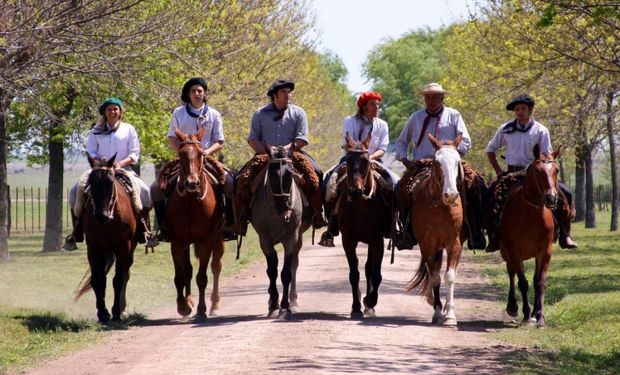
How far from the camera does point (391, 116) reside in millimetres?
86625

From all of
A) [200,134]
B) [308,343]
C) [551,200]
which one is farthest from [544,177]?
[200,134]

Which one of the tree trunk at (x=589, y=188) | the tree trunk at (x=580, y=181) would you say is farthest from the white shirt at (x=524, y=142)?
the tree trunk at (x=589, y=188)

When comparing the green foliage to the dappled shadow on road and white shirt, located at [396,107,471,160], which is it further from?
the dappled shadow on road

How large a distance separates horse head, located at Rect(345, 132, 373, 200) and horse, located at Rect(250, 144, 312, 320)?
2.50 ft

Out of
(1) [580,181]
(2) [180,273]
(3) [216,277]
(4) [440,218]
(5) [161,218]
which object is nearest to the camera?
(4) [440,218]

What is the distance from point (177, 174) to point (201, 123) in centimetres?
98

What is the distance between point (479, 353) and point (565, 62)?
12.2 m

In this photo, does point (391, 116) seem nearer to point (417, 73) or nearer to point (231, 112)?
point (417, 73)

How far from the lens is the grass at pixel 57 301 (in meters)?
13.2

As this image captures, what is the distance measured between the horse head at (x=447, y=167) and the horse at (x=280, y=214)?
1927mm

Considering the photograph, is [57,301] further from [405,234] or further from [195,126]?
[405,234]

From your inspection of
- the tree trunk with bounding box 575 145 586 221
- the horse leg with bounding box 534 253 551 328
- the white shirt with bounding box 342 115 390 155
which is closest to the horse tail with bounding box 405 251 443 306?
the horse leg with bounding box 534 253 551 328

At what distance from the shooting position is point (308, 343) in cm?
1240

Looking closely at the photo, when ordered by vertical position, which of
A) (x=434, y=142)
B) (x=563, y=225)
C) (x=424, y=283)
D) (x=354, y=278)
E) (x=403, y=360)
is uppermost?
(x=434, y=142)
